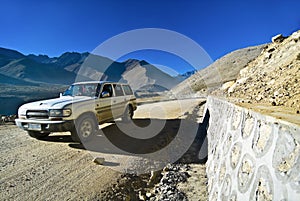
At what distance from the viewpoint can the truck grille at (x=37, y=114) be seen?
516 centimetres

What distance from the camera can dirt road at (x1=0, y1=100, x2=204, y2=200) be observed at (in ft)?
10.2

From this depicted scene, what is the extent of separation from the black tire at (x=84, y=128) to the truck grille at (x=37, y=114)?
0.86 metres

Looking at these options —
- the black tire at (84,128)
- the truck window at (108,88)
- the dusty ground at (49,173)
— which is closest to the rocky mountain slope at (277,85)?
the dusty ground at (49,173)

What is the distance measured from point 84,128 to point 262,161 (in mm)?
5025

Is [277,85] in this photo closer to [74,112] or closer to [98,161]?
[98,161]

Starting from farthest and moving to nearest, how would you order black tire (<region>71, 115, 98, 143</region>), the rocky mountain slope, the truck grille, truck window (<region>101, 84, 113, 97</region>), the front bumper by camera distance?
truck window (<region>101, 84, 113, 97</region>)
black tire (<region>71, 115, 98, 143</region>)
the truck grille
the front bumper
the rocky mountain slope

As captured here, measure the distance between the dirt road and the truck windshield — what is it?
6.14ft

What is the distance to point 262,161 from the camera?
1.62 metres

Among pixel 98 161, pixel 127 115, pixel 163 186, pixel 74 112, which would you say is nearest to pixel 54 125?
pixel 74 112

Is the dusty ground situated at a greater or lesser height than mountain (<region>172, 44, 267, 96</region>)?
lesser

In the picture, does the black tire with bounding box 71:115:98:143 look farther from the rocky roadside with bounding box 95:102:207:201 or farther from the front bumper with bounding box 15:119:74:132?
the rocky roadside with bounding box 95:102:207:201

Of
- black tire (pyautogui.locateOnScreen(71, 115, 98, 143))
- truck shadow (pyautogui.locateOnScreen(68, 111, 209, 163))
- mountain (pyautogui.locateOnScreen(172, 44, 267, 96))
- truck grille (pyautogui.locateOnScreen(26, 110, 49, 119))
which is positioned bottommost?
truck shadow (pyautogui.locateOnScreen(68, 111, 209, 163))

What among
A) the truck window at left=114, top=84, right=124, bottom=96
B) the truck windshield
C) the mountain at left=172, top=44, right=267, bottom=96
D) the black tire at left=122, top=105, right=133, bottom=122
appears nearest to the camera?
the truck windshield

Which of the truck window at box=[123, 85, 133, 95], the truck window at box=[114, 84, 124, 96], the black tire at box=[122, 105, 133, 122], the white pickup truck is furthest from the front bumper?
the truck window at box=[123, 85, 133, 95]
